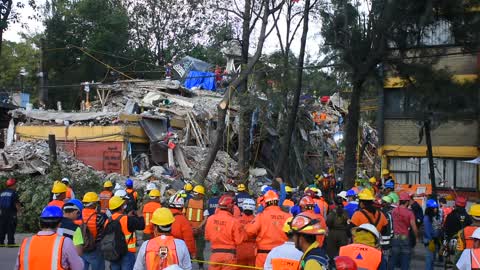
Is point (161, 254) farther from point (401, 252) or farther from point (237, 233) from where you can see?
point (401, 252)

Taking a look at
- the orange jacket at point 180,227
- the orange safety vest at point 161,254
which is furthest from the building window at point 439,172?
the orange safety vest at point 161,254

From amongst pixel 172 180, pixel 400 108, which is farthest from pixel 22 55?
pixel 400 108

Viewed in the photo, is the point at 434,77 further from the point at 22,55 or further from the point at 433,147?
the point at 22,55

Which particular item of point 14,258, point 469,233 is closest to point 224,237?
point 469,233

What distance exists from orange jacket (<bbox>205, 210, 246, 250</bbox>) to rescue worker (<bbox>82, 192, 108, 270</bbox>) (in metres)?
1.66

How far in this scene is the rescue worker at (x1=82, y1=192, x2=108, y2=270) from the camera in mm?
9500

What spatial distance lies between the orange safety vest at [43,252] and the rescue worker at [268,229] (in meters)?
3.76

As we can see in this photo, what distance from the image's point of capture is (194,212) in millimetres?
13016

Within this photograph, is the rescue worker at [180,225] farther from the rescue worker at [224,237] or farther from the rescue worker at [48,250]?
the rescue worker at [48,250]

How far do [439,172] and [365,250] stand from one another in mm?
23238

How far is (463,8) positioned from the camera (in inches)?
749

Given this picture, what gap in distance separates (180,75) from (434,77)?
72.2ft

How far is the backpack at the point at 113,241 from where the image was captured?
9246mm

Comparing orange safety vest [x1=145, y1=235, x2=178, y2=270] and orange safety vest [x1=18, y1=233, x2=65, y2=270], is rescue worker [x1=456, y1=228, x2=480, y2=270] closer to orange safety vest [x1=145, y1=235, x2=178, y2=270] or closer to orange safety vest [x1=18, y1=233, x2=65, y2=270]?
orange safety vest [x1=145, y1=235, x2=178, y2=270]
